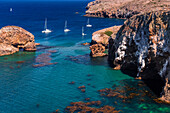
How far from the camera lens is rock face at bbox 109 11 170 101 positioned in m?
53.1

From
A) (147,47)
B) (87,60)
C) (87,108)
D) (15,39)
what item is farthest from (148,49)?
(15,39)

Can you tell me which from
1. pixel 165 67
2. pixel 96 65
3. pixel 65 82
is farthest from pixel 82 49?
pixel 165 67

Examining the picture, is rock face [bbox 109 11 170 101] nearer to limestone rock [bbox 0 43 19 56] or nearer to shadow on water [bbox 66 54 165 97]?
shadow on water [bbox 66 54 165 97]

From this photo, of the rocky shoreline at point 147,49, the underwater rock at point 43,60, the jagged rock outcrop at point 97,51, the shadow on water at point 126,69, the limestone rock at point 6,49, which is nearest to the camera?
the rocky shoreline at point 147,49

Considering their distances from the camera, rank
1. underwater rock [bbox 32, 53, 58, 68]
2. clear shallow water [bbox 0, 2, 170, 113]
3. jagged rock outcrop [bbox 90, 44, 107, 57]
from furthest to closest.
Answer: jagged rock outcrop [bbox 90, 44, 107, 57]
underwater rock [bbox 32, 53, 58, 68]
clear shallow water [bbox 0, 2, 170, 113]

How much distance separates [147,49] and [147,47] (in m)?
0.53

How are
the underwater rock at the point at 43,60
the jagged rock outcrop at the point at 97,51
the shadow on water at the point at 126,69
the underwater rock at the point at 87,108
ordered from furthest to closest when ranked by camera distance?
the jagged rock outcrop at the point at 97,51 → the underwater rock at the point at 43,60 → the shadow on water at the point at 126,69 → the underwater rock at the point at 87,108

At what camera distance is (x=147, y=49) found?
58344 mm

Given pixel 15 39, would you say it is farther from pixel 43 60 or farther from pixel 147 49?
pixel 147 49

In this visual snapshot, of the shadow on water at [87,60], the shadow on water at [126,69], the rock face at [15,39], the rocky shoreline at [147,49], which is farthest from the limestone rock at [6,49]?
the rocky shoreline at [147,49]

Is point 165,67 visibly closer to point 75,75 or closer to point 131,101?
point 131,101

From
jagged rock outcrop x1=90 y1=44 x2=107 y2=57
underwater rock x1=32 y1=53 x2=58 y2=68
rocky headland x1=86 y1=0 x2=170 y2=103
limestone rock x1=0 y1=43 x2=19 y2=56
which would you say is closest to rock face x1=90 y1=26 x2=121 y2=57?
jagged rock outcrop x1=90 y1=44 x2=107 y2=57

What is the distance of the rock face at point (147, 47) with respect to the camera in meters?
53.1

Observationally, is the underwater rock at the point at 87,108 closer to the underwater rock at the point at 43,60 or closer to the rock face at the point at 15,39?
the underwater rock at the point at 43,60
